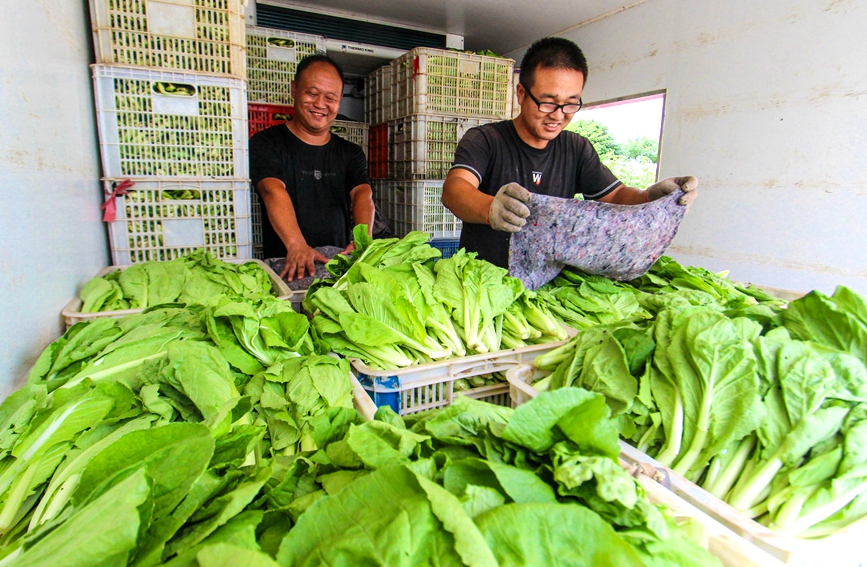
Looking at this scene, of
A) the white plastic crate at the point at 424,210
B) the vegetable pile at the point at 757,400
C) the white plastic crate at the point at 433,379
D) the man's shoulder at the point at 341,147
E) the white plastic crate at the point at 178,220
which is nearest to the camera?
the vegetable pile at the point at 757,400

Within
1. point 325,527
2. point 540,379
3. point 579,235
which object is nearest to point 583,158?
point 579,235

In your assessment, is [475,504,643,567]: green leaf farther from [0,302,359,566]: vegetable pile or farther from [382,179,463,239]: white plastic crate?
[382,179,463,239]: white plastic crate

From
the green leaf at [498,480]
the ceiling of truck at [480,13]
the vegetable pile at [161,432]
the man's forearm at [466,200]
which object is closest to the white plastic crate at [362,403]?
the vegetable pile at [161,432]

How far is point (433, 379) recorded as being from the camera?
4.50 feet

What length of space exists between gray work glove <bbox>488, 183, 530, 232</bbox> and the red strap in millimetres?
1879

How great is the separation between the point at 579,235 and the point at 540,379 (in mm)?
641

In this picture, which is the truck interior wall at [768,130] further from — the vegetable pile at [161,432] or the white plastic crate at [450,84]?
the vegetable pile at [161,432]

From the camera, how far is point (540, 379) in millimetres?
1300

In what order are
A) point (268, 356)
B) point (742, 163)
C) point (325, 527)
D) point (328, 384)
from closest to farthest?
point (325, 527)
point (328, 384)
point (268, 356)
point (742, 163)

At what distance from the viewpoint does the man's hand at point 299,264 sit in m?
2.47

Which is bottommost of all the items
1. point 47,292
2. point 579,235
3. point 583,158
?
point 47,292

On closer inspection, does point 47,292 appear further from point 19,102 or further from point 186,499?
point 186,499

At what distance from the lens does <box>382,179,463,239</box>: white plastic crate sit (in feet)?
14.4

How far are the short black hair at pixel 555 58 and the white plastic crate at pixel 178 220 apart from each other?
1.64m
